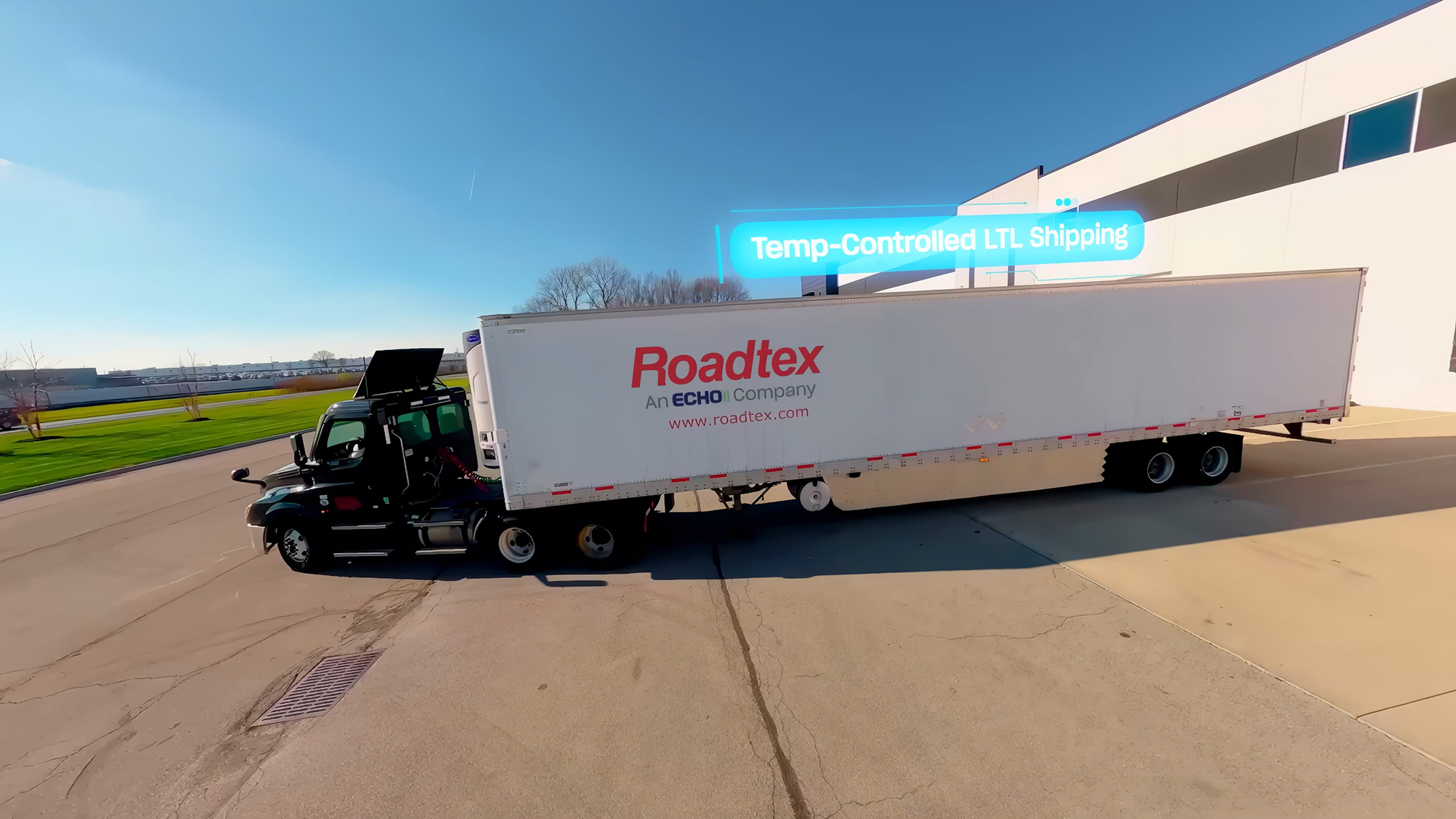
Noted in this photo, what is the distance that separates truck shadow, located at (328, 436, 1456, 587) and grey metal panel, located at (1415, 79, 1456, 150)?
391 inches

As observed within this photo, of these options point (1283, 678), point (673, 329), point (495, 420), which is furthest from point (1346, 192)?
point (495, 420)

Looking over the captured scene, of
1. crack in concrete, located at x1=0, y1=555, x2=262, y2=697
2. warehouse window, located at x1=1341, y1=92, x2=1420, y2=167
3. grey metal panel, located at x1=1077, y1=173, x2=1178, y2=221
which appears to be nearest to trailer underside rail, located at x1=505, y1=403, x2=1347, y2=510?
crack in concrete, located at x1=0, y1=555, x2=262, y2=697

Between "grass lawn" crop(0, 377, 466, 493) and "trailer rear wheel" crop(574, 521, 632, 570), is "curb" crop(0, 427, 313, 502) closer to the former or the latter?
"grass lawn" crop(0, 377, 466, 493)

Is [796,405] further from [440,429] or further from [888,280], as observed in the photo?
[888,280]

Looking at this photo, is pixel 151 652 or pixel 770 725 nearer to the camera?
pixel 770 725

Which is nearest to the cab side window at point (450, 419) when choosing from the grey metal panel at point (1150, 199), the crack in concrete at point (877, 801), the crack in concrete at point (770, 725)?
the crack in concrete at point (770, 725)

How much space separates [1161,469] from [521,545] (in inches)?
416

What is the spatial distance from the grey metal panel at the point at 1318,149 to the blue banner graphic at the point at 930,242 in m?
4.49

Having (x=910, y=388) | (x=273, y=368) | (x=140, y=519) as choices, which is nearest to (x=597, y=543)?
(x=910, y=388)

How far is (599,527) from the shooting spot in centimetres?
663

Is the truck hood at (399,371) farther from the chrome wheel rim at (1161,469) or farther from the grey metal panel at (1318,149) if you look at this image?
the grey metal panel at (1318,149)

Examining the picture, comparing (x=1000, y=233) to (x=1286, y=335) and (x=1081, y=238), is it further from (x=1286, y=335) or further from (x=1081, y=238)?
(x=1286, y=335)

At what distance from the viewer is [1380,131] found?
44.2ft

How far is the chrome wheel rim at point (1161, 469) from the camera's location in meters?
8.25
